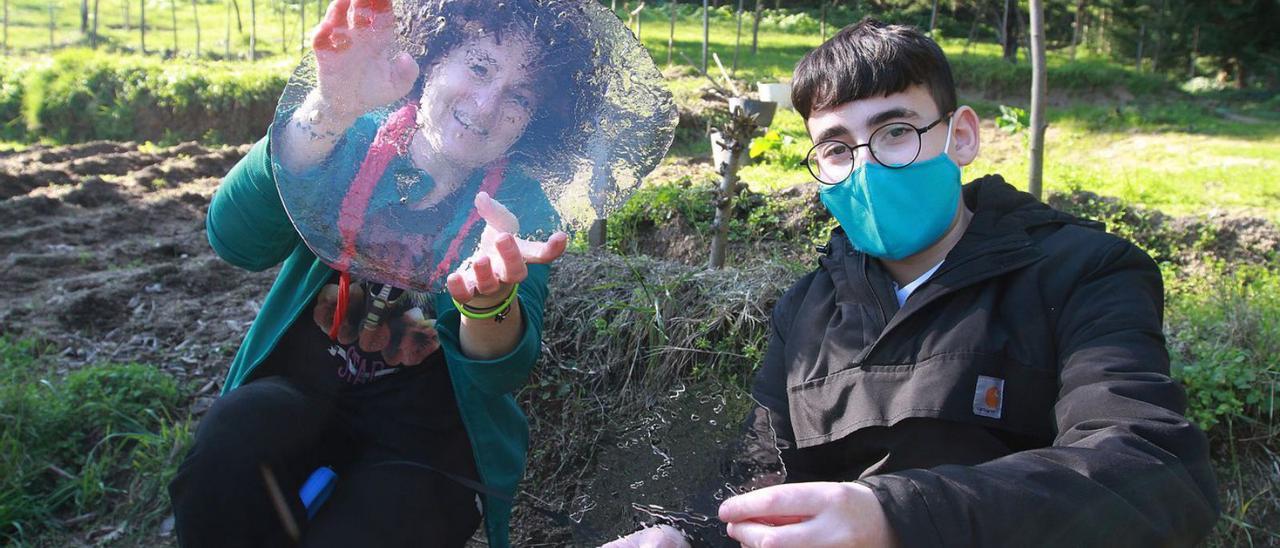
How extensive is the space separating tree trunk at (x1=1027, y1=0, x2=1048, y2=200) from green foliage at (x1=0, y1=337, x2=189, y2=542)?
3.21 metres

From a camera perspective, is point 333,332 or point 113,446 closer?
point 333,332

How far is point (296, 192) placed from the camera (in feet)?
5.00

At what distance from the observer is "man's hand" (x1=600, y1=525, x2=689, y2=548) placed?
1.45 meters

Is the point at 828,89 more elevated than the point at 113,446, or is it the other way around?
the point at 828,89

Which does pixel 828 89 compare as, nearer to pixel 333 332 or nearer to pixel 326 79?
pixel 326 79

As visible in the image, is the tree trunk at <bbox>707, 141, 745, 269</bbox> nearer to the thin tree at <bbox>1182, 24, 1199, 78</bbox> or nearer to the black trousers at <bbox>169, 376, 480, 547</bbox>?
the black trousers at <bbox>169, 376, 480, 547</bbox>

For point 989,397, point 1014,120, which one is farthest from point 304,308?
point 1014,120

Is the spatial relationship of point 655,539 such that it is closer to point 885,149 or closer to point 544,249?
point 544,249

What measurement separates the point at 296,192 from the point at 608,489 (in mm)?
1351

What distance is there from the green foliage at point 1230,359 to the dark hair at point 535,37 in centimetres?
183

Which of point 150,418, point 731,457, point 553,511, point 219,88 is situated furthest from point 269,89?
point 731,457

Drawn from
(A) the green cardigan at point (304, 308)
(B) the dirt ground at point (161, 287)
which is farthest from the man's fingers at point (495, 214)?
(B) the dirt ground at point (161, 287)

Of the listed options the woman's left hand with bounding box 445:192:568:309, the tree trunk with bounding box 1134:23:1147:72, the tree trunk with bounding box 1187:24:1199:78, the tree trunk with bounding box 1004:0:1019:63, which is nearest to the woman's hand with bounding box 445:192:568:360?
the woman's left hand with bounding box 445:192:568:309

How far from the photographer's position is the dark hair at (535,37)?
1.48 meters
